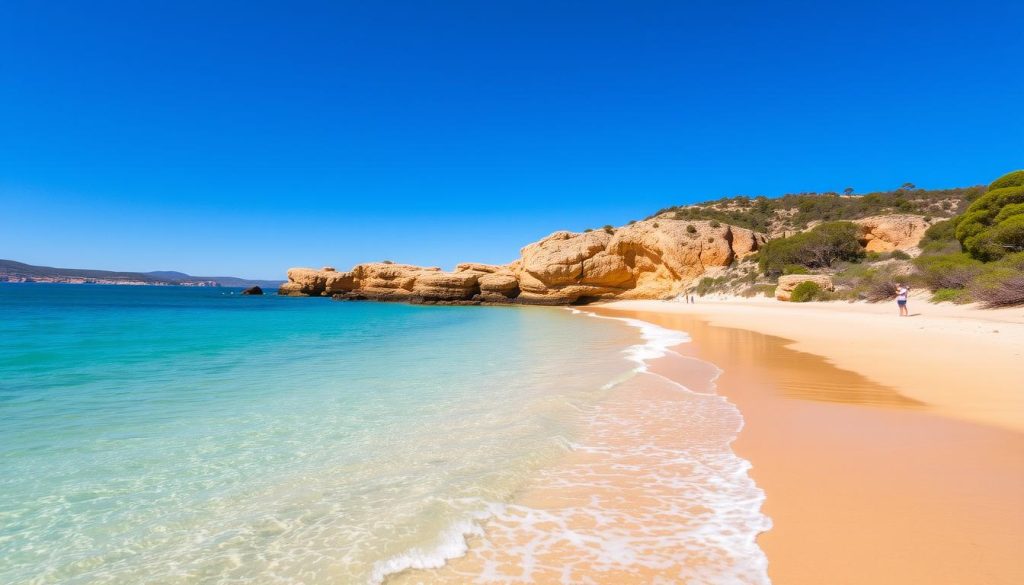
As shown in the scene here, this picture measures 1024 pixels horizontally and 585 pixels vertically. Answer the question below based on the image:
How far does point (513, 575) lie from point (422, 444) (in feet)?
7.93

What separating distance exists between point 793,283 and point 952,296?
383 inches

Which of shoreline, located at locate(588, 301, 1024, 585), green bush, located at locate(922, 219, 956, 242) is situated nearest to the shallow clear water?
shoreline, located at locate(588, 301, 1024, 585)

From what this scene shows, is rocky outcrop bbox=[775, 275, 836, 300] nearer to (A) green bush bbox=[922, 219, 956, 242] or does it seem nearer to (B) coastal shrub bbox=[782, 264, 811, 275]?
(B) coastal shrub bbox=[782, 264, 811, 275]

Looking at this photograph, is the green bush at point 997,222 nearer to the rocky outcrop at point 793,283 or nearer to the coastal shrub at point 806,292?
the rocky outcrop at point 793,283

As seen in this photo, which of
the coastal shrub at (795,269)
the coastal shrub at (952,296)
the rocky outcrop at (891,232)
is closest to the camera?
the coastal shrub at (952,296)

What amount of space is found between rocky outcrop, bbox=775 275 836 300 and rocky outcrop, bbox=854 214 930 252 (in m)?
10.4

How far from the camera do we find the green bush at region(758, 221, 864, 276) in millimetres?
31875

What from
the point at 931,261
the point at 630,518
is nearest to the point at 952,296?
the point at 931,261

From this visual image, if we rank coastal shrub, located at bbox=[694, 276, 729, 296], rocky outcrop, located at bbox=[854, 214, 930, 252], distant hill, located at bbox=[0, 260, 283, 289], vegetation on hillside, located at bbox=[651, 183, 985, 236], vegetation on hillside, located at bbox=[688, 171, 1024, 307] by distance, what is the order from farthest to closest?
distant hill, located at bbox=[0, 260, 283, 289], vegetation on hillside, located at bbox=[651, 183, 985, 236], coastal shrub, located at bbox=[694, 276, 729, 296], rocky outcrop, located at bbox=[854, 214, 930, 252], vegetation on hillside, located at bbox=[688, 171, 1024, 307]

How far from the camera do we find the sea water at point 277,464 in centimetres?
278

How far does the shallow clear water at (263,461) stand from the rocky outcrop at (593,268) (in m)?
Answer: 34.4

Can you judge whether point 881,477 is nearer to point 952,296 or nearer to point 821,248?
point 952,296

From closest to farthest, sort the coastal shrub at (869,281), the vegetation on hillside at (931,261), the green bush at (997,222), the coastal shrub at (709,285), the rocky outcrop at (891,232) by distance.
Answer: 1. the vegetation on hillside at (931,261)
2. the green bush at (997,222)
3. the coastal shrub at (869,281)
4. the rocky outcrop at (891,232)
5. the coastal shrub at (709,285)

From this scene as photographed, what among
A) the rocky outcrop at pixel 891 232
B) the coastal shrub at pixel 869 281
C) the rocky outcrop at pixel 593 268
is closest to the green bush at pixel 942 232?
the rocky outcrop at pixel 891 232
